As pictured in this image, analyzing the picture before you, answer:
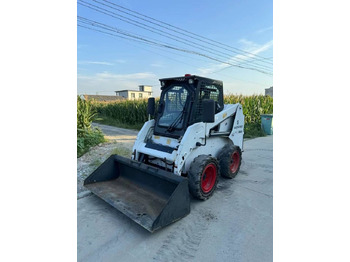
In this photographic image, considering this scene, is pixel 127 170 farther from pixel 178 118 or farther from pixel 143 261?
pixel 143 261

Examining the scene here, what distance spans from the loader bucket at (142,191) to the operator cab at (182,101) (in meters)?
0.86

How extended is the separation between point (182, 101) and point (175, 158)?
46.2 inches

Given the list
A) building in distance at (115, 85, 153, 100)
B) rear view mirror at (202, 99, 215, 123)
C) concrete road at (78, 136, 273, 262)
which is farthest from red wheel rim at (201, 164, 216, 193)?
building in distance at (115, 85, 153, 100)

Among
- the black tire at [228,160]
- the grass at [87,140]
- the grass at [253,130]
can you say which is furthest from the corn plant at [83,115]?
the grass at [253,130]

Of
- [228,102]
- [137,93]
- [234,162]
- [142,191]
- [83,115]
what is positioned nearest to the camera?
[142,191]

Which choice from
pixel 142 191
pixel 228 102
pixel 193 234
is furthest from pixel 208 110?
pixel 228 102

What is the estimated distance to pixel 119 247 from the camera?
2508mm

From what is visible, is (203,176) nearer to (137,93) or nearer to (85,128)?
(85,128)

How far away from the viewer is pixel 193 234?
273 cm

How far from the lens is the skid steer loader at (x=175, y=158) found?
9.92ft

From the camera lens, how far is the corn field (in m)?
12.1

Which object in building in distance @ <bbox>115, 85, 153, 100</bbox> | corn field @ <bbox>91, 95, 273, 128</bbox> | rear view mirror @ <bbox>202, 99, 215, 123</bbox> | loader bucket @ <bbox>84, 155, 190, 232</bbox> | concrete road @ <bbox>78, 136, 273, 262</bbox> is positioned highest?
building in distance @ <bbox>115, 85, 153, 100</bbox>

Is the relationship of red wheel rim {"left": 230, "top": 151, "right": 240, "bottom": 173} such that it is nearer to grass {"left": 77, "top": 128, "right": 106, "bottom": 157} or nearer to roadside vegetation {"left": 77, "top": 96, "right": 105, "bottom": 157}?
grass {"left": 77, "top": 128, "right": 106, "bottom": 157}

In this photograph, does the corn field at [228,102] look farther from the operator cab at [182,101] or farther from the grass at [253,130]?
the operator cab at [182,101]
